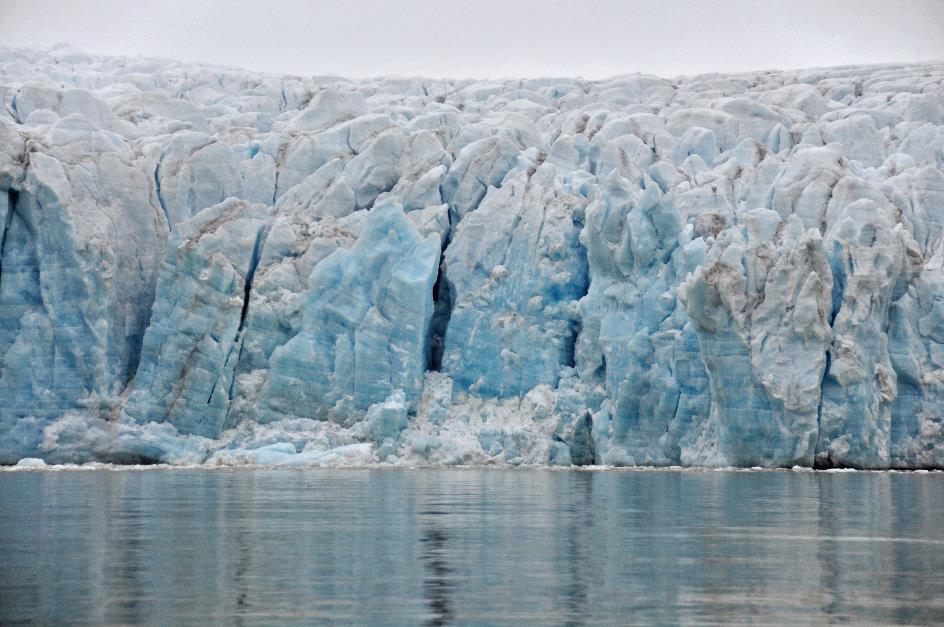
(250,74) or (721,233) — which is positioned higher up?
(250,74)

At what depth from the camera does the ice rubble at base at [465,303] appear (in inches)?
1227

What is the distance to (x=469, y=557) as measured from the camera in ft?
39.4

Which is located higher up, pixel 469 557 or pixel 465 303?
pixel 465 303

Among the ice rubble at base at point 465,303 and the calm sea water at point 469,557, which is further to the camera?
the ice rubble at base at point 465,303

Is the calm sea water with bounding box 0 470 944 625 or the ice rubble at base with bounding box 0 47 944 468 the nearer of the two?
the calm sea water with bounding box 0 470 944 625

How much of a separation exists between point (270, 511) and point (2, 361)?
749 inches

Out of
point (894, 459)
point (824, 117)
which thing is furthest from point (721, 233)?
point (824, 117)

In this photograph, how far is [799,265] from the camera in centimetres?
3097

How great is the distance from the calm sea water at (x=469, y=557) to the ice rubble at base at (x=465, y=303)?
10000 mm

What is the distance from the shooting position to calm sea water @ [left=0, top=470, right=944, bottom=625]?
9156 mm

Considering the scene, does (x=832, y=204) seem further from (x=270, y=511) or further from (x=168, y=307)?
(x=270, y=511)

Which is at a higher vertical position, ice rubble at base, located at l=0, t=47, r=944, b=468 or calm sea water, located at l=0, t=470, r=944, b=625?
ice rubble at base, located at l=0, t=47, r=944, b=468

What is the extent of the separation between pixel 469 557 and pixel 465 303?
936 inches

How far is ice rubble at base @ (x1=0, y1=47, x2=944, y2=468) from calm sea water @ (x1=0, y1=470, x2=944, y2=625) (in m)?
10.00
